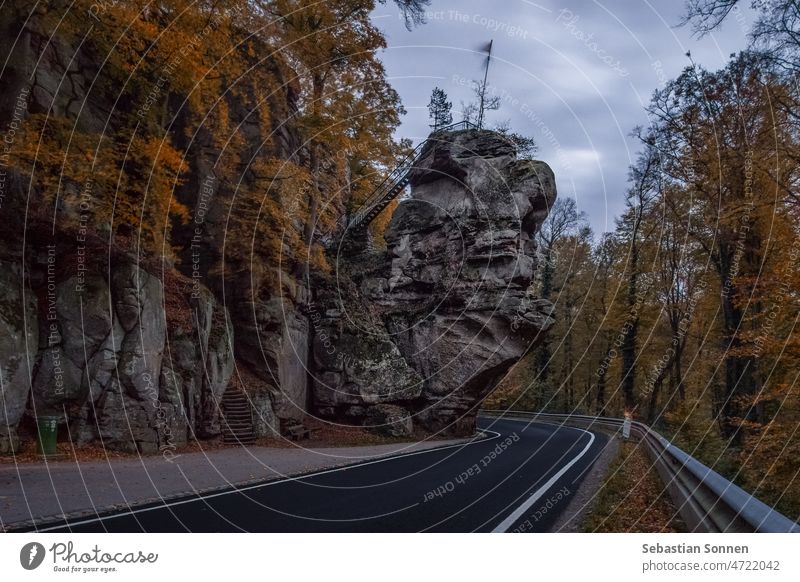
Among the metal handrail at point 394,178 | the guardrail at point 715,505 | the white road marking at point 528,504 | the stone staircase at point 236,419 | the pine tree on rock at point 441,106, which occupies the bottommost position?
the stone staircase at point 236,419

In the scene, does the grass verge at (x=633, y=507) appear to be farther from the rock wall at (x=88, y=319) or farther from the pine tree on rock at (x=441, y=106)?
the pine tree on rock at (x=441, y=106)

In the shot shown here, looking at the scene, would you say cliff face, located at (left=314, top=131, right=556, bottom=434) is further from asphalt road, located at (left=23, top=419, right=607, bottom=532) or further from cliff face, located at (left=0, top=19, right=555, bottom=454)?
asphalt road, located at (left=23, top=419, right=607, bottom=532)

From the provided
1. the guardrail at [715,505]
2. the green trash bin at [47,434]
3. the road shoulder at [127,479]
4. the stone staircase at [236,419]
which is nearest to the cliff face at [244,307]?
the stone staircase at [236,419]

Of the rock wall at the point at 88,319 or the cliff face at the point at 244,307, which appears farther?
the cliff face at the point at 244,307

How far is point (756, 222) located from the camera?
1141 cm

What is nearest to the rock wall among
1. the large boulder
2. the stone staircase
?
the large boulder

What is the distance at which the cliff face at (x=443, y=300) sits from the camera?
73.5 feet

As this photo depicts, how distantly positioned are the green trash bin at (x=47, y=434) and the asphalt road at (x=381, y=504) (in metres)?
5.44

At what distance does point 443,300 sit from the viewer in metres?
24.9

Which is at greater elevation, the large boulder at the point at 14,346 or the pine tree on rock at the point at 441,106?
the pine tree on rock at the point at 441,106

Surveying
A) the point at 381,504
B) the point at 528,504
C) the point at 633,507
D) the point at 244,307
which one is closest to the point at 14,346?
the point at 244,307

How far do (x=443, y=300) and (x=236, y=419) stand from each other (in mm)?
11909

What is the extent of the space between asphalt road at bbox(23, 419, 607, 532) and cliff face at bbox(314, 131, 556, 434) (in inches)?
370

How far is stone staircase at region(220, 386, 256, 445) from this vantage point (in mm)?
16125
